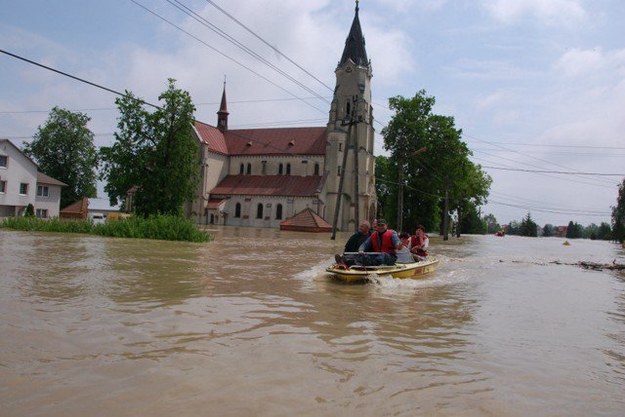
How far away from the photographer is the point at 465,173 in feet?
185

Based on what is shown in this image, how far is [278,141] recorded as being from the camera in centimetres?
6731

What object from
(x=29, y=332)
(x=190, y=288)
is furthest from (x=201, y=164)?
(x=29, y=332)

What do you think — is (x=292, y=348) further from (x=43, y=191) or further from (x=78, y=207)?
(x=78, y=207)

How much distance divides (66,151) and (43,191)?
11.6 meters

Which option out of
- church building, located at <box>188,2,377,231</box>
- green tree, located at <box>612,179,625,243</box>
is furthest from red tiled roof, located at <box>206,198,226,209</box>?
green tree, located at <box>612,179,625,243</box>

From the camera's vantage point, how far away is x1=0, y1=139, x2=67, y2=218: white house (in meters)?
52.7

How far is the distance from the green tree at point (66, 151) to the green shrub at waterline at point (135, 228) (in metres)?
41.6

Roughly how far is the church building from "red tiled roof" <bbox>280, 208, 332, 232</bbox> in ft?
18.1

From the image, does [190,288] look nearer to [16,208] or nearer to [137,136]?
[137,136]

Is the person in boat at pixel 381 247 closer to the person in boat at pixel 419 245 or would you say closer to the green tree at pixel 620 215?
the person in boat at pixel 419 245

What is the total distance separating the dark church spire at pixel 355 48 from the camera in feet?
202

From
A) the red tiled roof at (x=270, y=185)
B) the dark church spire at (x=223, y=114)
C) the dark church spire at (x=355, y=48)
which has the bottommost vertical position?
→ the red tiled roof at (x=270, y=185)

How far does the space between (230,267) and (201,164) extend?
158 feet

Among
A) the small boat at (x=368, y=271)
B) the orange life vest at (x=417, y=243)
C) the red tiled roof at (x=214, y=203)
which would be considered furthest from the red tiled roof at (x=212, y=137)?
the small boat at (x=368, y=271)
